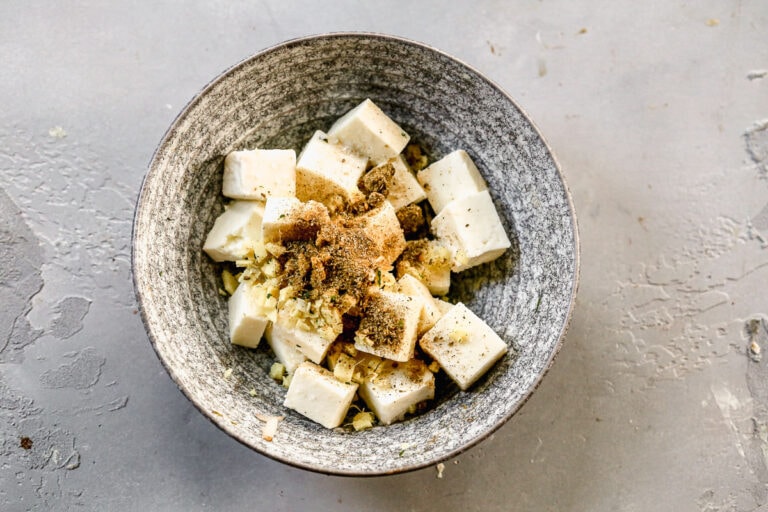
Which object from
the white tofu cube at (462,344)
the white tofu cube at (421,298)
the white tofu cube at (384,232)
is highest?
the white tofu cube at (384,232)

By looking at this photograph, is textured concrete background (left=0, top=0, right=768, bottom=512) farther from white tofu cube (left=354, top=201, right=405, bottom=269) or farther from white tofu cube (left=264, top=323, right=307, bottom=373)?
white tofu cube (left=354, top=201, right=405, bottom=269)

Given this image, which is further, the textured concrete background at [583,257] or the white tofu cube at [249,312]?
the textured concrete background at [583,257]

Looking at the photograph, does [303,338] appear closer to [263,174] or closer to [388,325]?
[388,325]

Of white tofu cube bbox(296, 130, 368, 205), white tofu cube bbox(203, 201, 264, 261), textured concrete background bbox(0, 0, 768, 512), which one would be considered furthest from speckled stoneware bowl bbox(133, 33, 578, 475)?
textured concrete background bbox(0, 0, 768, 512)

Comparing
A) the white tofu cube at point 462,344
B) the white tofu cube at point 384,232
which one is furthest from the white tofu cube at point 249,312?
the white tofu cube at point 462,344

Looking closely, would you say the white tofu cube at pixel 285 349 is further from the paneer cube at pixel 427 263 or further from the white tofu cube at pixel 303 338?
the paneer cube at pixel 427 263
